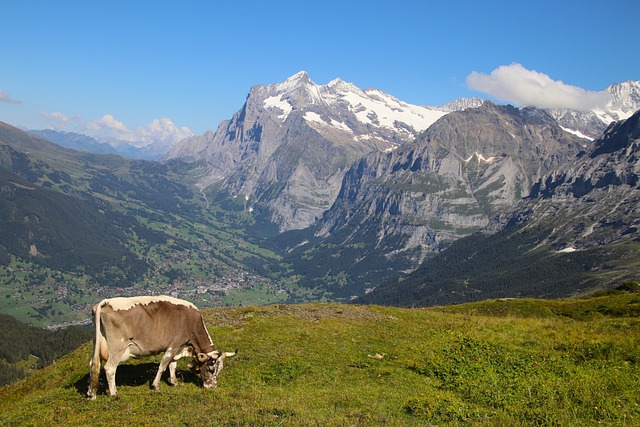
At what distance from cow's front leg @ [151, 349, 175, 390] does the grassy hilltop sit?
1.56ft

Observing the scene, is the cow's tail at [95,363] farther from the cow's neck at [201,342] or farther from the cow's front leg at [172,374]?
the cow's neck at [201,342]

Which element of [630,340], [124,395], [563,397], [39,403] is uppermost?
[630,340]

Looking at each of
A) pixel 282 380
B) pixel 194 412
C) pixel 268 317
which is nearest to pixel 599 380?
pixel 282 380

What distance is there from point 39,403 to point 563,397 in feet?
78.7

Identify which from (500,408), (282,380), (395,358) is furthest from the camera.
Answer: (395,358)

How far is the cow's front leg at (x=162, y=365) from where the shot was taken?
21.5m

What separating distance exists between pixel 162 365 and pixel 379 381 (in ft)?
36.8

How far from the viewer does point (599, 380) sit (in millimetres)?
21828

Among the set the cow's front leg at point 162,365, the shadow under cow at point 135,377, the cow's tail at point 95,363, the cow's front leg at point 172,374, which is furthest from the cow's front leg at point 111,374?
the cow's front leg at point 172,374

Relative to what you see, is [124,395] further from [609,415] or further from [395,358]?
[609,415]

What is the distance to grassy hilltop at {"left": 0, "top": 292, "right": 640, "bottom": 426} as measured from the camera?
1850cm

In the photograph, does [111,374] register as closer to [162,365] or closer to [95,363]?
[95,363]

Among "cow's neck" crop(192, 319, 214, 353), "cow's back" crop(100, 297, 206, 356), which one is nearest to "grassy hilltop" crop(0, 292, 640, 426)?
"cow's neck" crop(192, 319, 214, 353)

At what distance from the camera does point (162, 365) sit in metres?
21.8
